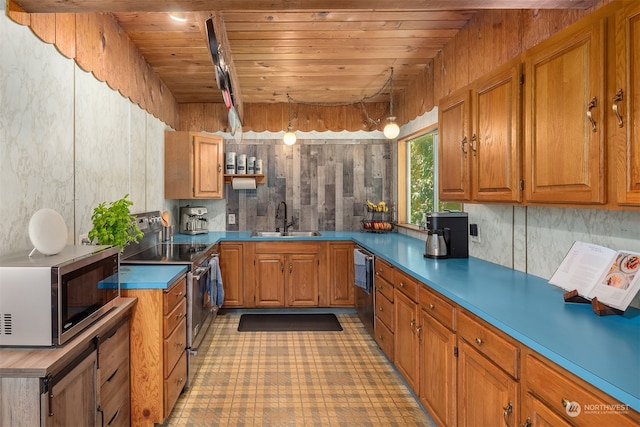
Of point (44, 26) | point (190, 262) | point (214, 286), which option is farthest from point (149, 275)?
point (44, 26)

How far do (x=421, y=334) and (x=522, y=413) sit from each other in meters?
1.00

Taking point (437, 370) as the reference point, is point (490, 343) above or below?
above

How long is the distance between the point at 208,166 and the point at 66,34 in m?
2.45

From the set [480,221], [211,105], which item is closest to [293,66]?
[211,105]

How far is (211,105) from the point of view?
4.96m

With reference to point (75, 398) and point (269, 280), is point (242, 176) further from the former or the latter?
point (75, 398)

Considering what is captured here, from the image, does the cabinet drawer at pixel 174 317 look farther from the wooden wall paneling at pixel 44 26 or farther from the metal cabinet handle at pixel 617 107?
the metal cabinet handle at pixel 617 107

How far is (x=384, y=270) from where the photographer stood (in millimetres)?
3148

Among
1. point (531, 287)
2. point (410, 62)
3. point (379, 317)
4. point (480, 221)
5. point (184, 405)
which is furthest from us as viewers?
point (410, 62)

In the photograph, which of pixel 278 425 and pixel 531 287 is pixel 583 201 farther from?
pixel 278 425

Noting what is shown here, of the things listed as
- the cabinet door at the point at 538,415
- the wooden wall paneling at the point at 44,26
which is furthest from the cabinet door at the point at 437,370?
the wooden wall paneling at the point at 44,26

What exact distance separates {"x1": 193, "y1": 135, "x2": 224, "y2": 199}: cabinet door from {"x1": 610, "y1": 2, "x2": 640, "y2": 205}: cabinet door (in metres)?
3.91

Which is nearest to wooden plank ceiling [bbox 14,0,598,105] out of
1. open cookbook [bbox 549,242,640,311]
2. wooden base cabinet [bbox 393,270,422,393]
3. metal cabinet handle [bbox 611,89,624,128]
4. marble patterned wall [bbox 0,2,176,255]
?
marble patterned wall [bbox 0,2,176,255]

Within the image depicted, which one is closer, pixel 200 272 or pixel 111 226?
pixel 111 226
